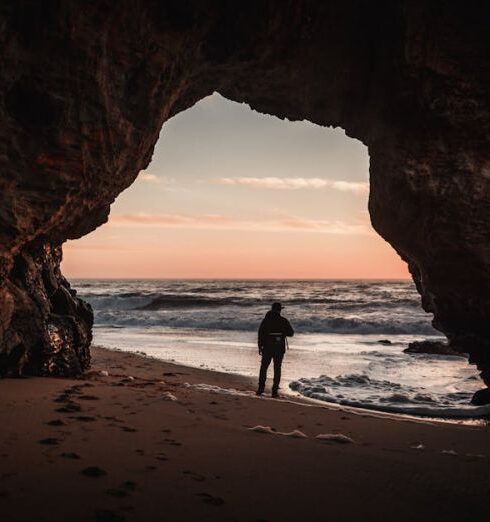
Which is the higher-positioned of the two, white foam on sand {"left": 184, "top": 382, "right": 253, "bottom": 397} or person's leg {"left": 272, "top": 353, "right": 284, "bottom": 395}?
person's leg {"left": 272, "top": 353, "right": 284, "bottom": 395}

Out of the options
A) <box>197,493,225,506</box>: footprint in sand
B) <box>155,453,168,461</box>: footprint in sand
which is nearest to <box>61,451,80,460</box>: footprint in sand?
<box>155,453,168,461</box>: footprint in sand

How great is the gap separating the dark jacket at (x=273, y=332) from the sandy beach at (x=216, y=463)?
97.1 inches

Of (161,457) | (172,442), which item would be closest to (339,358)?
(172,442)

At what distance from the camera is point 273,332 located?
9.12 meters

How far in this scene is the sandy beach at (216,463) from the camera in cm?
304

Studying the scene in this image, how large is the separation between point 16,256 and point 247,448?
5.06 m

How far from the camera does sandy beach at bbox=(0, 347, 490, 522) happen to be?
120 inches

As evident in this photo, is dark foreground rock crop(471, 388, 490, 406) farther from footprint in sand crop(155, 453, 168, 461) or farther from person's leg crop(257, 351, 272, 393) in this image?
footprint in sand crop(155, 453, 168, 461)

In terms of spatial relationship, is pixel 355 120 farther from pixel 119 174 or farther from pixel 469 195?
pixel 119 174

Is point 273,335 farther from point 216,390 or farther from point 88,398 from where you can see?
point 88,398

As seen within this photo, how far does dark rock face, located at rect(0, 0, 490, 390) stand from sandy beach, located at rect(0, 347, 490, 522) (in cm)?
223

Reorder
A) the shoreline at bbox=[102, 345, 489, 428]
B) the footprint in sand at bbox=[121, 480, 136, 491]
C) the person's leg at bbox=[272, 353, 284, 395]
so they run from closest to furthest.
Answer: the footprint in sand at bbox=[121, 480, 136, 491] < the shoreline at bbox=[102, 345, 489, 428] < the person's leg at bbox=[272, 353, 284, 395]

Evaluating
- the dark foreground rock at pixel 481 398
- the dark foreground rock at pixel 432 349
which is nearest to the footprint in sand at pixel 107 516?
the dark foreground rock at pixel 481 398

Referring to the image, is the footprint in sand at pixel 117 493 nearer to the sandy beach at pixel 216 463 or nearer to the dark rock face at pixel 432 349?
the sandy beach at pixel 216 463
